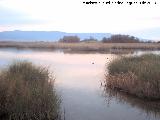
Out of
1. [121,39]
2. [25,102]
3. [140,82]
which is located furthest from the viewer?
[121,39]

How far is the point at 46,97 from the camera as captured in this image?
965 cm

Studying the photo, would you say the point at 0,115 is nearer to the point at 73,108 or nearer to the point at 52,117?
the point at 52,117

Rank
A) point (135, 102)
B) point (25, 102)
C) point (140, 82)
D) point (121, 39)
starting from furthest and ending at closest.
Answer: point (121, 39)
point (140, 82)
point (135, 102)
point (25, 102)

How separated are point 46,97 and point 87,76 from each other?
9.33 meters

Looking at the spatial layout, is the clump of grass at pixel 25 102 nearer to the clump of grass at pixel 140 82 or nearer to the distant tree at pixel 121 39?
the clump of grass at pixel 140 82

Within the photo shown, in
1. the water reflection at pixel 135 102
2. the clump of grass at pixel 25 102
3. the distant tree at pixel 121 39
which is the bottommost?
the water reflection at pixel 135 102

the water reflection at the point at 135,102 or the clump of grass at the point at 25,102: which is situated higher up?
the clump of grass at the point at 25,102

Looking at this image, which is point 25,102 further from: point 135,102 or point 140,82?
point 140,82

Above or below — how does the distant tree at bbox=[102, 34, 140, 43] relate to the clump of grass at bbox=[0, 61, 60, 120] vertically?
above

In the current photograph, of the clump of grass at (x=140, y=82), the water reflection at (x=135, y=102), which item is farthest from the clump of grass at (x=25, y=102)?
the clump of grass at (x=140, y=82)

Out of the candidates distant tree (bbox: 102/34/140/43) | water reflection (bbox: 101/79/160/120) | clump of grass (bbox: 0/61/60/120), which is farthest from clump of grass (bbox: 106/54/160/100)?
distant tree (bbox: 102/34/140/43)

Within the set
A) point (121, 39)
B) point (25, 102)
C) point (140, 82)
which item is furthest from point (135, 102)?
point (121, 39)

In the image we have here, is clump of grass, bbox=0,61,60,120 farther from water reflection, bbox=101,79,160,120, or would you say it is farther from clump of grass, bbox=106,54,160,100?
clump of grass, bbox=106,54,160,100

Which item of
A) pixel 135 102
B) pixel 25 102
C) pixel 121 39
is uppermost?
pixel 121 39
